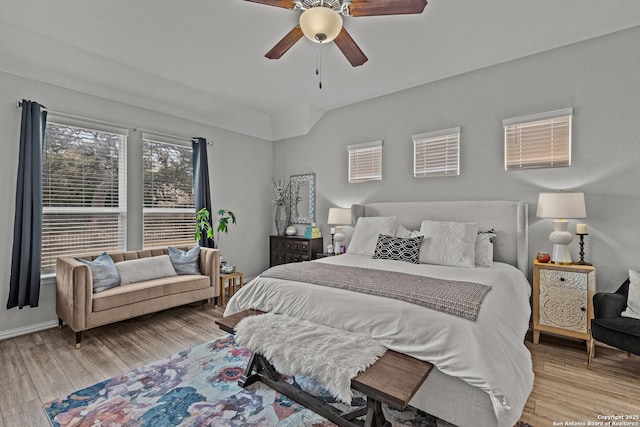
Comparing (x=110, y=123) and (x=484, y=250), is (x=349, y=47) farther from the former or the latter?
(x=110, y=123)

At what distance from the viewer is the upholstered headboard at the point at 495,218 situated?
3.27m

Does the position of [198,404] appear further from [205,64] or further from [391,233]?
[205,64]

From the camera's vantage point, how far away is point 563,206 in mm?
2873

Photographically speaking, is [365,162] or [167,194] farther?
[365,162]

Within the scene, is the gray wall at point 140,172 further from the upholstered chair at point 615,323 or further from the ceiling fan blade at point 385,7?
the upholstered chair at point 615,323

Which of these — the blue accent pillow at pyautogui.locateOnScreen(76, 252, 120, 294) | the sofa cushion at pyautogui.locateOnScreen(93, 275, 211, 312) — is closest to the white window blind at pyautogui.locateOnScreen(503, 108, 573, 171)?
the sofa cushion at pyautogui.locateOnScreen(93, 275, 211, 312)

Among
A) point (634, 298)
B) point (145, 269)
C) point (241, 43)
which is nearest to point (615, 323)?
point (634, 298)

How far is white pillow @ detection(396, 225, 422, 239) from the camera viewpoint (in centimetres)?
361

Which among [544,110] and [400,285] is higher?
[544,110]

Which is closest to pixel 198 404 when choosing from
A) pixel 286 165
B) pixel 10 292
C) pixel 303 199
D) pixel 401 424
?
pixel 401 424

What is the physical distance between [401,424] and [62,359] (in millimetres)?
2869

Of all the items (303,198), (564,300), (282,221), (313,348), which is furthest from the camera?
(282,221)

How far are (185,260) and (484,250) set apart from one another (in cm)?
362

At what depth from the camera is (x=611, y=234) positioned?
292 centimetres
